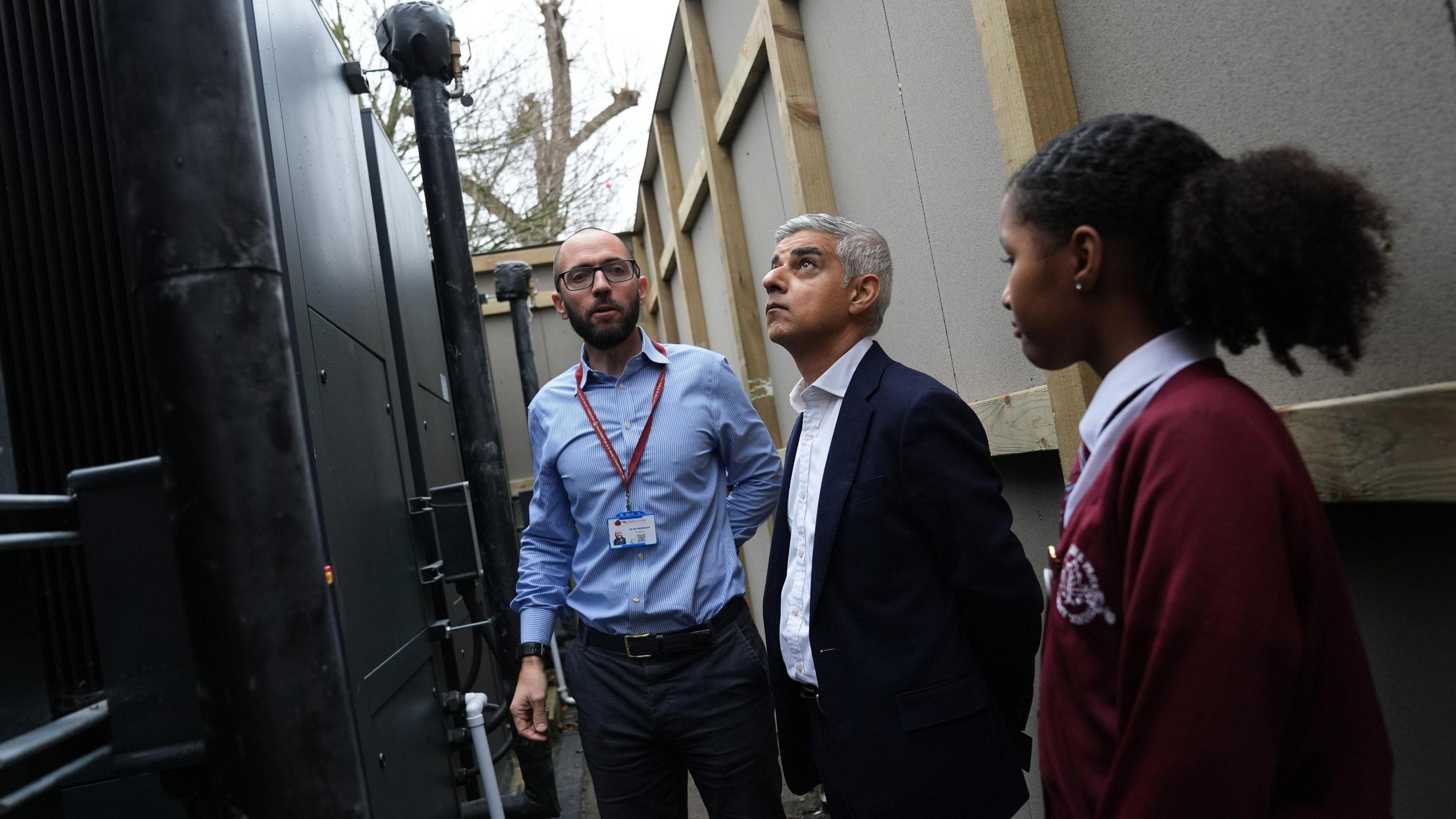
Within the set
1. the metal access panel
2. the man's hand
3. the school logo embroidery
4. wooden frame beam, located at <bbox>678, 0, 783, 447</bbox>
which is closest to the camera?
the school logo embroidery

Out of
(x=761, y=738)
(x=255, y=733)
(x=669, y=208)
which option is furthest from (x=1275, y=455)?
(x=669, y=208)

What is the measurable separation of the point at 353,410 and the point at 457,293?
1050 mm

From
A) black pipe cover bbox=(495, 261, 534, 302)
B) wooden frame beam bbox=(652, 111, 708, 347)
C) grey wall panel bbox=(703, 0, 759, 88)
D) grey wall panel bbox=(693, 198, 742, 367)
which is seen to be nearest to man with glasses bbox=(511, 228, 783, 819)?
grey wall panel bbox=(703, 0, 759, 88)

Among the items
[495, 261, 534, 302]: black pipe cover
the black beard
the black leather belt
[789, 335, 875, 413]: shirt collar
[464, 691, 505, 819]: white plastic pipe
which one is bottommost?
[464, 691, 505, 819]: white plastic pipe

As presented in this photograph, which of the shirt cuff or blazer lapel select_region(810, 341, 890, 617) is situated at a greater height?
blazer lapel select_region(810, 341, 890, 617)

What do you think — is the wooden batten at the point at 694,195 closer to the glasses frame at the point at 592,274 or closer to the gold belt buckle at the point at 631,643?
the glasses frame at the point at 592,274

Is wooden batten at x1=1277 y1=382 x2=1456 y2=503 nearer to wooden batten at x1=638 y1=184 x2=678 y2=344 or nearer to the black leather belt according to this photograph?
the black leather belt

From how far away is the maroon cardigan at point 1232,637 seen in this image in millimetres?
922

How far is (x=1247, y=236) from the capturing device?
1007 millimetres

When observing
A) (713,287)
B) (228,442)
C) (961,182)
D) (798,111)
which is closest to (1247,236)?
(228,442)

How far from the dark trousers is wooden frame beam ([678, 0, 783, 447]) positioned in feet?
10.6

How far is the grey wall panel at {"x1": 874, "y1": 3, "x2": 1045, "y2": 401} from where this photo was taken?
251 cm

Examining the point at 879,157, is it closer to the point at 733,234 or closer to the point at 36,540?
the point at 733,234

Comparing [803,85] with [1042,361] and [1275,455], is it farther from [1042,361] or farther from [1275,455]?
[1275,455]
